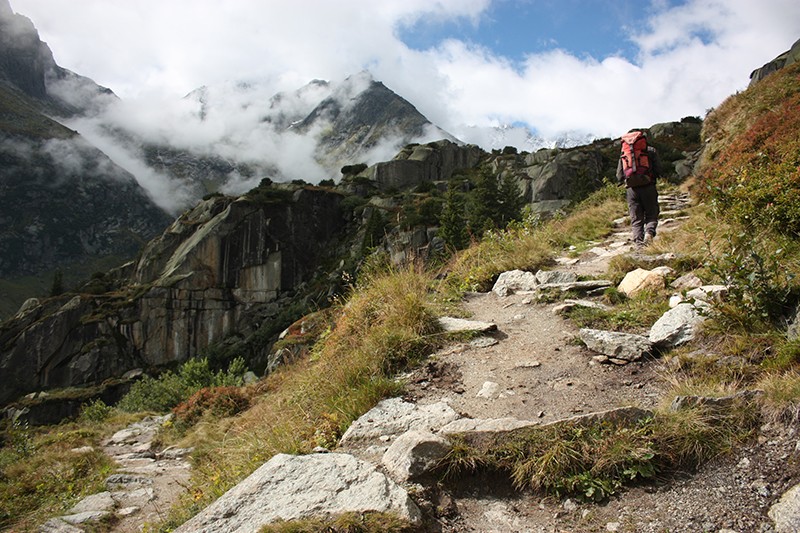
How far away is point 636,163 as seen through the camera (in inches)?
351

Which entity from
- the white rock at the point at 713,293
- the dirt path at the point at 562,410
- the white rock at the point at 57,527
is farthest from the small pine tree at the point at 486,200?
the white rock at the point at 57,527

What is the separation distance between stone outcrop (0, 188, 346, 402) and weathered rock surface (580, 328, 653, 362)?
5107 centimetres

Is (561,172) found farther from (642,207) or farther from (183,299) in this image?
(183,299)

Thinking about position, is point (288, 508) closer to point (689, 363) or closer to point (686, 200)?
point (689, 363)

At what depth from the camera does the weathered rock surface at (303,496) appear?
8.31 feet

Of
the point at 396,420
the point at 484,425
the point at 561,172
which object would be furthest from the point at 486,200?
the point at 484,425

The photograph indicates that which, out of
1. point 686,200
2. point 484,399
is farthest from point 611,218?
point 484,399

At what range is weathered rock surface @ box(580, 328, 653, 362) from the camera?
164 inches

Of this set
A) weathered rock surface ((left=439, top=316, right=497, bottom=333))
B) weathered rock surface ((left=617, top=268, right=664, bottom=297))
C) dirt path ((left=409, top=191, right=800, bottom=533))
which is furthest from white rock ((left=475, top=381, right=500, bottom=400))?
weathered rock surface ((left=617, top=268, right=664, bottom=297))

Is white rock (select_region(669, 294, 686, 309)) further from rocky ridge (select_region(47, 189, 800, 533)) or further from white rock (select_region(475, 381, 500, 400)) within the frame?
white rock (select_region(475, 381, 500, 400))

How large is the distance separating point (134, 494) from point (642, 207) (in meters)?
10.4

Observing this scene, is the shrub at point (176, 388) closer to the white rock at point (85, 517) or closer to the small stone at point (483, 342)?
the white rock at point (85, 517)

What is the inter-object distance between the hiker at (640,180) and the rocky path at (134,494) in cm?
909

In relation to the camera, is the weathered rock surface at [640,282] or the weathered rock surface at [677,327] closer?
the weathered rock surface at [677,327]
